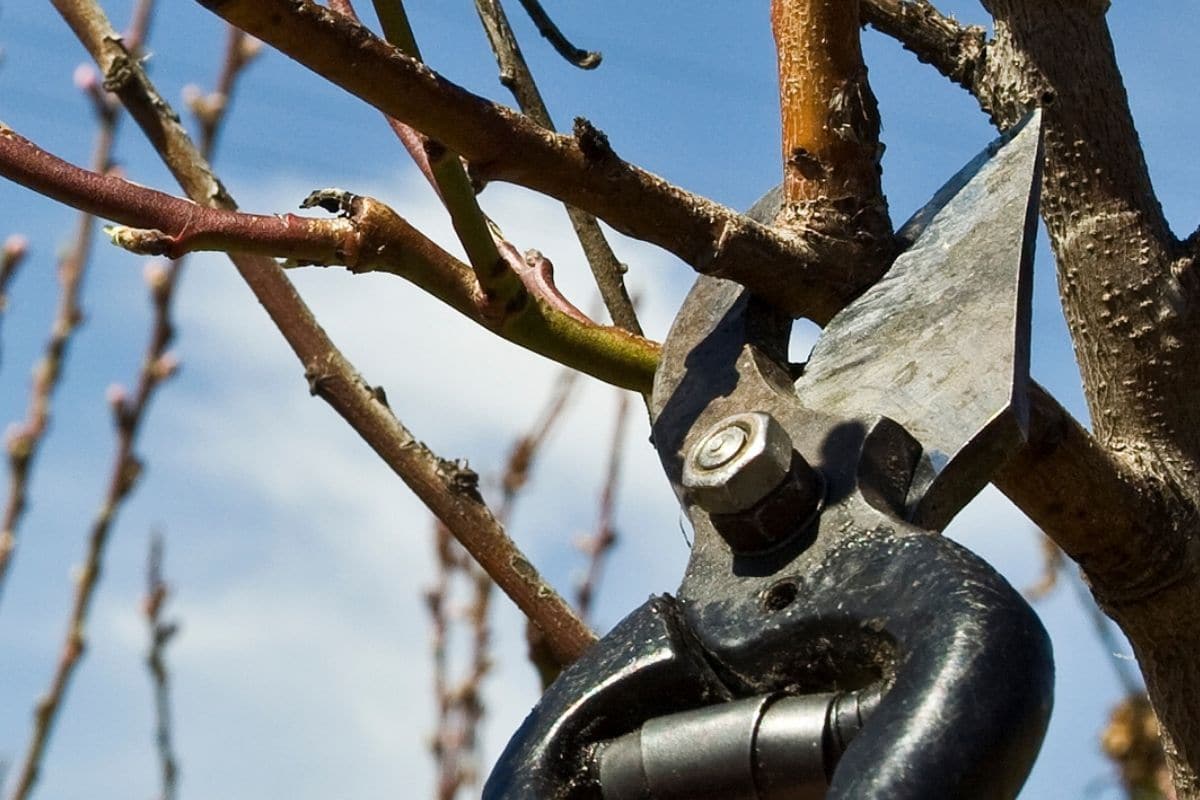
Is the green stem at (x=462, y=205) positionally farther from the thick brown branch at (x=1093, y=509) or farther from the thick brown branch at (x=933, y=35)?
the thick brown branch at (x=933, y=35)

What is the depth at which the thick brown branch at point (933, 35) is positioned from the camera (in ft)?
7.59

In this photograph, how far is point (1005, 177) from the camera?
1.78m

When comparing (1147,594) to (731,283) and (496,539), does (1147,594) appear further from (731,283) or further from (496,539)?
(496,539)

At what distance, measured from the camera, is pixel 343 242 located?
163 centimetres

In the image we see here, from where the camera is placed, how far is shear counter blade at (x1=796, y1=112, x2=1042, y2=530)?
1574 millimetres

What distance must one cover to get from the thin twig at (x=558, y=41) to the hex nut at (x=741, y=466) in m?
0.83

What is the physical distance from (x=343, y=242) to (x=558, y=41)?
0.81 m

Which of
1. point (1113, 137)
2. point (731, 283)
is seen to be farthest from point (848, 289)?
point (1113, 137)

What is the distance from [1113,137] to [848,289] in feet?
1.47

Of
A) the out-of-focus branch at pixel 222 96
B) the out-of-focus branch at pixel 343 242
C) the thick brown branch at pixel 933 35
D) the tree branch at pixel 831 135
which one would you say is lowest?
the out-of-focus branch at pixel 343 242

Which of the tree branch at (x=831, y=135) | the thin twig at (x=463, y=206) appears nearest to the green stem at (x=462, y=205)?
the thin twig at (x=463, y=206)

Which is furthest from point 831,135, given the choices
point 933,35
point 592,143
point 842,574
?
point 842,574

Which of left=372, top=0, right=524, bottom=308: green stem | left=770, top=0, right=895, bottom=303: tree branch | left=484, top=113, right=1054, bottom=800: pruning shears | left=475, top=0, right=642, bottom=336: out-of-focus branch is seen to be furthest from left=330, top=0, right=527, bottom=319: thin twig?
left=475, top=0, right=642, bottom=336: out-of-focus branch

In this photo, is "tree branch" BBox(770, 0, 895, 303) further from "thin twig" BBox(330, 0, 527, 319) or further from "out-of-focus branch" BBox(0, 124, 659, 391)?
"thin twig" BBox(330, 0, 527, 319)
